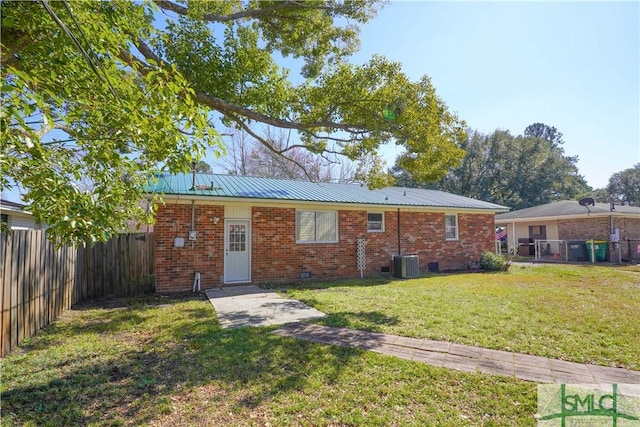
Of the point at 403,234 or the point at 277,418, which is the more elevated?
the point at 403,234

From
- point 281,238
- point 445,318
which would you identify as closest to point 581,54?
point 445,318

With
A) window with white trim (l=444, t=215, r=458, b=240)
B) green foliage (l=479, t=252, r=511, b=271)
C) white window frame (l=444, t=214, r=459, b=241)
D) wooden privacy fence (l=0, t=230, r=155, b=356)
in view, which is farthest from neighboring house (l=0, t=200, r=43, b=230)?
green foliage (l=479, t=252, r=511, b=271)

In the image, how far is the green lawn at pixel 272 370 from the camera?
305 centimetres

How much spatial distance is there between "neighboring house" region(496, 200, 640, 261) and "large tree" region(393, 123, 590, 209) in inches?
446

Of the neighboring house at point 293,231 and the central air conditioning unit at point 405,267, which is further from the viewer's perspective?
the central air conditioning unit at point 405,267

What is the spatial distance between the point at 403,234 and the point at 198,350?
10458 millimetres

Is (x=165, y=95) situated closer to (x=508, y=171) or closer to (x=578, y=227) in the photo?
(x=578, y=227)

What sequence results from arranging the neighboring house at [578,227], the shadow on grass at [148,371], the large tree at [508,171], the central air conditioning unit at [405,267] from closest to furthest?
1. the shadow on grass at [148,371]
2. the central air conditioning unit at [405,267]
3. the neighboring house at [578,227]
4. the large tree at [508,171]

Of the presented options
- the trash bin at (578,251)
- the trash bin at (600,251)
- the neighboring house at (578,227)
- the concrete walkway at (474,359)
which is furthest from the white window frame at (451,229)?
the concrete walkway at (474,359)

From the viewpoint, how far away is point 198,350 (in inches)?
183

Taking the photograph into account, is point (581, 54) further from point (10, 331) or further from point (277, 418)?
point (10, 331)

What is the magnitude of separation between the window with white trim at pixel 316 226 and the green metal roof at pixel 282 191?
Result: 0.67 meters

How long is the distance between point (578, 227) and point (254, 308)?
2101cm

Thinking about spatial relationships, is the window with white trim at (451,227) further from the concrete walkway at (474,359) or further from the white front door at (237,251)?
the concrete walkway at (474,359)
